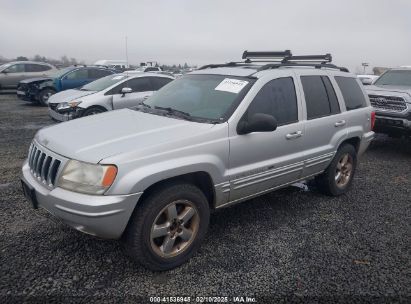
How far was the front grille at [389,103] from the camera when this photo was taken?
281 inches

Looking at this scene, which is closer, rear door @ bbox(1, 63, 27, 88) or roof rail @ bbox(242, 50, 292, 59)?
roof rail @ bbox(242, 50, 292, 59)

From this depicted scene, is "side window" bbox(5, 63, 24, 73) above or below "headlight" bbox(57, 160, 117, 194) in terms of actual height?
above

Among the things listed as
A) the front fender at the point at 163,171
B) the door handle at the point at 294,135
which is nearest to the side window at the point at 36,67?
the door handle at the point at 294,135

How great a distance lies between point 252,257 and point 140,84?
6.64 meters

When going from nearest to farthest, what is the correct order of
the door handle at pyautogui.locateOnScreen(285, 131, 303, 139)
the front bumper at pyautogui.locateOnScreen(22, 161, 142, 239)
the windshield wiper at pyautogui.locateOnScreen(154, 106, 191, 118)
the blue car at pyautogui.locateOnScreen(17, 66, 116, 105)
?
the front bumper at pyautogui.locateOnScreen(22, 161, 142, 239), the windshield wiper at pyautogui.locateOnScreen(154, 106, 191, 118), the door handle at pyautogui.locateOnScreen(285, 131, 303, 139), the blue car at pyautogui.locateOnScreen(17, 66, 116, 105)

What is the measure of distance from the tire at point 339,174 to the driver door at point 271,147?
2.51 ft

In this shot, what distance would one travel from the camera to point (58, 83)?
509 inches

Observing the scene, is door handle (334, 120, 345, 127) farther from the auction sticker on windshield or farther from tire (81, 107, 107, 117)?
tire (81, 107, 107, 117)

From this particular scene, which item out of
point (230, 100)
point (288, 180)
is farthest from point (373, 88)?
point (230, 100)

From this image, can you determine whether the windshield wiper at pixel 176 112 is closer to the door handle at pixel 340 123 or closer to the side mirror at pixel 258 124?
the side mirror at pixel 258 124

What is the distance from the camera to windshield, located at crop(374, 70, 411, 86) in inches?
325

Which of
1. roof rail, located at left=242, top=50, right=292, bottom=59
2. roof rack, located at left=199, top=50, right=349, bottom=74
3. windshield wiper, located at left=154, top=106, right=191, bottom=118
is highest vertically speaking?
roof rail, located at left=242, top=50, right=292, bottom=59

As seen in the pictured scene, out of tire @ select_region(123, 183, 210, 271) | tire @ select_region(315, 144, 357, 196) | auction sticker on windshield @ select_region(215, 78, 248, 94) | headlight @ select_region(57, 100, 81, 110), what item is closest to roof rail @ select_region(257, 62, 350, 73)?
auction sticker on windshield @ select_region(215, 78, 248, 94)

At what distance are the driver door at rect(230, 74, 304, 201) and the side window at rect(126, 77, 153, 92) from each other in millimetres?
5629
